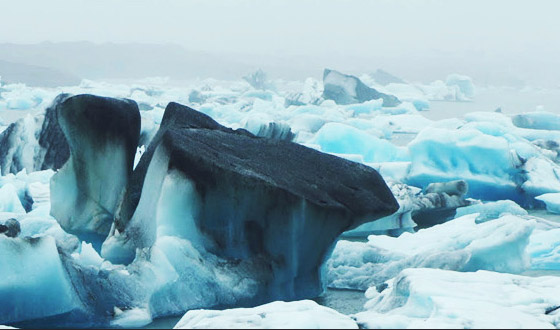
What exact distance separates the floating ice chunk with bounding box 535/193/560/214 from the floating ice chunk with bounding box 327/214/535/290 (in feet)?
9.67

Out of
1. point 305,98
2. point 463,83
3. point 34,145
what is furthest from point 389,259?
point 463,83

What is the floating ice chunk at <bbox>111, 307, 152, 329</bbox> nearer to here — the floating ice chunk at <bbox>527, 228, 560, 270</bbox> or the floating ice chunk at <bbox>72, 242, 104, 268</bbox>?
the floating ice chunk at <bbox>72, 242, 104, 268</bbox>

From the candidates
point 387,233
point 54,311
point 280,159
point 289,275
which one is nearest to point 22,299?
point 54,311

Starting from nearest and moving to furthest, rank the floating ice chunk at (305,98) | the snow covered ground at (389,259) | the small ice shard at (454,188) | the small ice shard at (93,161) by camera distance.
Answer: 1. the snow covered ground at (389,259)
2. the small ice shard at (93,161)
3. the small ice shard at (454,188)
4. the floating ice chunk at (305,98)

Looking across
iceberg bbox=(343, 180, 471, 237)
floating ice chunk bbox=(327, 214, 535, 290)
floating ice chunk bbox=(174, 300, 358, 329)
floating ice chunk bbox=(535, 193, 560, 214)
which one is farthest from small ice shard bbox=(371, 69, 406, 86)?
floating ice chunk bbox=(174, 300, 358, 329)

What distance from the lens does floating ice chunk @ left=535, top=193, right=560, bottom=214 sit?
26.8 feet

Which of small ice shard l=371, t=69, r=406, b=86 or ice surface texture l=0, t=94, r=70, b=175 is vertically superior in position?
ice surface texture l=0, t=94, r=70, b=175

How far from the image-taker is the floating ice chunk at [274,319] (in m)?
2.69

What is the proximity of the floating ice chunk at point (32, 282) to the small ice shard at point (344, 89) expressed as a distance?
62.0 feet

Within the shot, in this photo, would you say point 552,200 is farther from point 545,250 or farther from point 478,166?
point 545,250

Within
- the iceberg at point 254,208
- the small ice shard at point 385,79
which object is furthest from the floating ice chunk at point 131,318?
the small ice shard at point 385,79

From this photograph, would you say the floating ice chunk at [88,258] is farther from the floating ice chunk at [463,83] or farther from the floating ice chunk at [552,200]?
the floating ice chunk at [463,83]

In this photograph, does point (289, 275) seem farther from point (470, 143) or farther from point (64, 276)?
point (470, 143)

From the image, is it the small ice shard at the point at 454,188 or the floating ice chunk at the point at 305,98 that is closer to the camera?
the small ice shard at the point at 454,188
